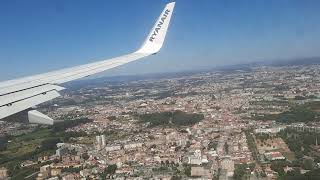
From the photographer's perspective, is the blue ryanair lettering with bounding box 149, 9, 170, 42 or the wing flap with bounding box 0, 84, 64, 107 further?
the blue ryanair lettering with bounding box 149, 9, 170, 42

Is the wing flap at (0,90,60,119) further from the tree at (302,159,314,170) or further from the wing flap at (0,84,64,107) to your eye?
the tree at (302,159,314,170)

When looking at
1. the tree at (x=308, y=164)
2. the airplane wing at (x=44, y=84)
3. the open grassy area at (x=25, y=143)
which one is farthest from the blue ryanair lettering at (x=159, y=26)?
the open grassy area at (x=25, y=143)

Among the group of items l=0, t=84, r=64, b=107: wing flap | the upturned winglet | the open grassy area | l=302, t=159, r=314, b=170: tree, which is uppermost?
the upturned winglet

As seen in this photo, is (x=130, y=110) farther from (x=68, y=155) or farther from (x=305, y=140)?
(x=305, y=140)

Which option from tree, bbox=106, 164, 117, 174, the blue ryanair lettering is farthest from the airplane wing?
tree, bbox=106, 164, 117, 174

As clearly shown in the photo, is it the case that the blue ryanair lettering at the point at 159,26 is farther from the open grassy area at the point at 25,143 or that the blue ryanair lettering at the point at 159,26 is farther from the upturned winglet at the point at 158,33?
the open grassy area at the point at 25,143

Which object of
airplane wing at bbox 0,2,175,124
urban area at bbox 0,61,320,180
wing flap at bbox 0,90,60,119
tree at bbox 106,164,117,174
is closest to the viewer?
wing flap at bbox 0,90,60,119

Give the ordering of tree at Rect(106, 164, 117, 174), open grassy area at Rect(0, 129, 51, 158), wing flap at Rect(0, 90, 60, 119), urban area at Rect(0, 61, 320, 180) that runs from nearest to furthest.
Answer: wing flap at Rect(0, 90, 60, 119), urban area at Rect(0, 61, 320, 180), tree at Rect(106, 164, 117, 174), open grassy area at Rect(0, 129, 51, 158)

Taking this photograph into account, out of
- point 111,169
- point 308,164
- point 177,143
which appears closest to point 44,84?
point 111,169

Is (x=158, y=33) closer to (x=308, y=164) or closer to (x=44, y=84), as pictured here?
(x=44, y=84)
